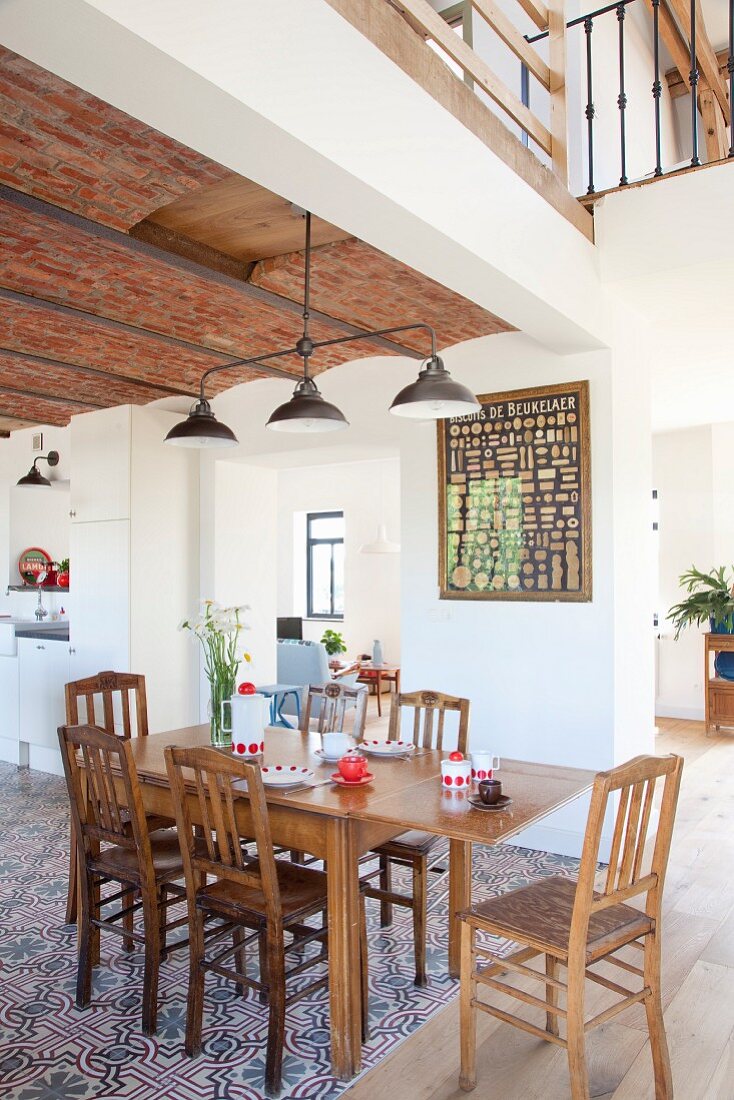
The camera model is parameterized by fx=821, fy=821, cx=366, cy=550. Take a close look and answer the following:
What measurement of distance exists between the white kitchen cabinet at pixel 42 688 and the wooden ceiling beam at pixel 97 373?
192 cm

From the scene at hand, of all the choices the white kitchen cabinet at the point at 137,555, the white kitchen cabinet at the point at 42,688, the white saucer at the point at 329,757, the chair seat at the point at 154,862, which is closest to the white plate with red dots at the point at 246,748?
the white saucer at the point at 329,757

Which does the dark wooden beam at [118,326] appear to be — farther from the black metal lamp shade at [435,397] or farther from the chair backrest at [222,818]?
the chair backrest at [222,818]

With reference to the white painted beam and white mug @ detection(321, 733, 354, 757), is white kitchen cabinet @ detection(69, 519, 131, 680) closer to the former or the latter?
white mug @ detection(321, 733, 354, 757)

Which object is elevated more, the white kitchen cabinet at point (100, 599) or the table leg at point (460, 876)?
the white kitchen cabinet at point (100, 599)

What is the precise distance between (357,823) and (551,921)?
60cm

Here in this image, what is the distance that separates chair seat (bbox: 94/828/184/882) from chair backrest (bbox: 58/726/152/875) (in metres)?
0.07

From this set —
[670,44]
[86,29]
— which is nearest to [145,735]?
[86,29]

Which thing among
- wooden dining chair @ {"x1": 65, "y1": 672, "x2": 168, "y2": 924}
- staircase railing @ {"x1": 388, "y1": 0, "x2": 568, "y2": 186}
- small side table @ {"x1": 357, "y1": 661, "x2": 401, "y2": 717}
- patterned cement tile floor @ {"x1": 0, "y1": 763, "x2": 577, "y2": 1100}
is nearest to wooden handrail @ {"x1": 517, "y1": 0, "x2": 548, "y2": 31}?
staircase railing @ {"x1": 388, "y1": 0, "x2": 568, "y2": 186}

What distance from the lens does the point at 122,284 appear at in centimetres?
447

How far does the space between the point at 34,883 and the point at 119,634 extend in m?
2.17

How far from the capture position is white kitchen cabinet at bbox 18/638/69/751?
239 inches

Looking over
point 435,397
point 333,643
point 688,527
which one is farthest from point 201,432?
point 333,643

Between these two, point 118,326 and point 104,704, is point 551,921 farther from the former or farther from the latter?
point 118,326

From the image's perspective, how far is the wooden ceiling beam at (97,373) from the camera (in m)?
5.43
